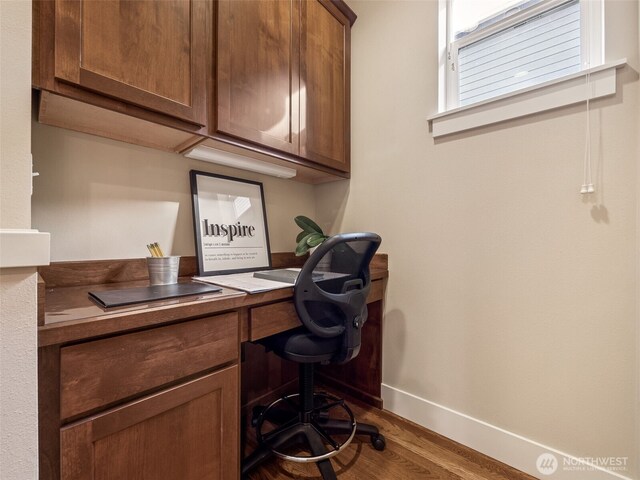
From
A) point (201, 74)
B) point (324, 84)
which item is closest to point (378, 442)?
point (201, 74)

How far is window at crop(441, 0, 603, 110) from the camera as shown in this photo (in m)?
1.18

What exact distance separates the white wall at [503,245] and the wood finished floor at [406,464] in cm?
18

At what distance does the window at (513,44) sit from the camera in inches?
46.6

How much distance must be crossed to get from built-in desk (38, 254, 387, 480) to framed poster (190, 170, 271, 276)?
397mm

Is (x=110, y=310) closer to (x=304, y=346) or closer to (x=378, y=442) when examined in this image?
(x=304, y=346)

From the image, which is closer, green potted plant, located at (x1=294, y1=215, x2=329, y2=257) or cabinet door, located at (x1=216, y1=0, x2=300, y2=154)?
cabinet door, located at (x1=216, y1=0, x2=300, y2=154)

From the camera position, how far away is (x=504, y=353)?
4.26 ft

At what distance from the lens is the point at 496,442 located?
131 cm

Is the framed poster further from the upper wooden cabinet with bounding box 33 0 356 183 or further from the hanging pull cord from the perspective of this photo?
the hanging pull cord

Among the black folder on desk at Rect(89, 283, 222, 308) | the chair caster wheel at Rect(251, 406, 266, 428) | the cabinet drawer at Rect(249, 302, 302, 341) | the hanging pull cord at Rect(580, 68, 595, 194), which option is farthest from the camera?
the chair caster wheel at Rect(251, 406, 266, 428)

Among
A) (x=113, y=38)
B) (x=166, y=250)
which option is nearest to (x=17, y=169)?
(x=113, y=38)

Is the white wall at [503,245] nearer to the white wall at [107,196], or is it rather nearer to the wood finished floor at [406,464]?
the wood finished floor at [406,464]

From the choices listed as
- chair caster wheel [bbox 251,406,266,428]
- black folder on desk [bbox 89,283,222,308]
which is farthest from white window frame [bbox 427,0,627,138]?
chair caster wheel [bbox 251,406,266,428]

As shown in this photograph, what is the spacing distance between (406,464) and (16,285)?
1.52 m
